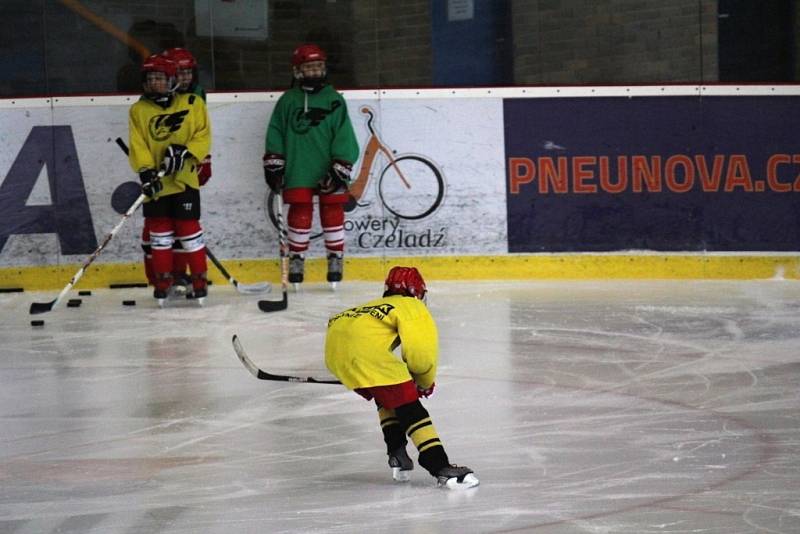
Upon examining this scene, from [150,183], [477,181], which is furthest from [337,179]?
[150,183]

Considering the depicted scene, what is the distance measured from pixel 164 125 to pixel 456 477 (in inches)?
174

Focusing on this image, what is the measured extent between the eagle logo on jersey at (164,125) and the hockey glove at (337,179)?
2.92 ft

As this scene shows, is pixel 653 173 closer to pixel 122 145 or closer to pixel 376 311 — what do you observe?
pixel 122 145

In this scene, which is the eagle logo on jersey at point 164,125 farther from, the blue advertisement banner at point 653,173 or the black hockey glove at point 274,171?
the blue advertisement banner at point 653,173

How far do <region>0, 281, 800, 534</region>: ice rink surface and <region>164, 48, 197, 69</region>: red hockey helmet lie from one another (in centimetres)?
129

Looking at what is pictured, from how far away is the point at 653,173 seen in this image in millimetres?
8492

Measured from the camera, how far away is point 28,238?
849 centimetres

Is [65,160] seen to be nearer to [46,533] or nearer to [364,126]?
[364,126]

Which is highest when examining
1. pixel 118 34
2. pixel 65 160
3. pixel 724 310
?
pixel 118 34

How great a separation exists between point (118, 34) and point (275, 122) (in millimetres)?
1130

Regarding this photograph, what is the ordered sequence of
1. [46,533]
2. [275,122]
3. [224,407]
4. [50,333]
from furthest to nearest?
[275,122]
[50,333]
[224,407]
[46,533]

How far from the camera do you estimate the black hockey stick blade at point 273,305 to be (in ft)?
24.6

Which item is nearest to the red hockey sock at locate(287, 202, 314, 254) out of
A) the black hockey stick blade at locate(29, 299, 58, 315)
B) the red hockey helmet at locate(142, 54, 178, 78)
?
the red hockey helmet at locate(142, 54, 178, 78)

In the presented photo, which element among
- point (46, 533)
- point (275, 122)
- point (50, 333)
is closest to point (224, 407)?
point (46, 533)
